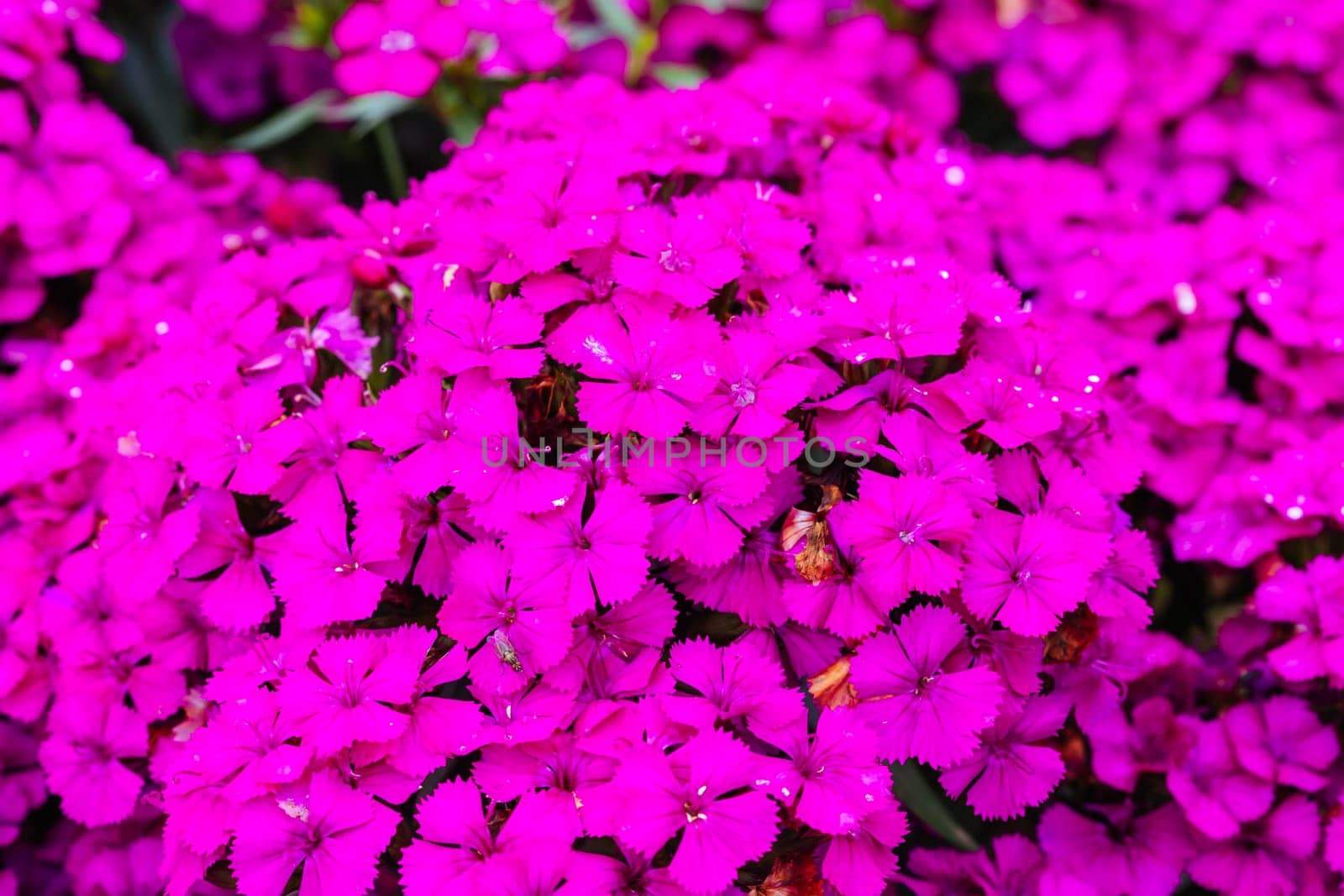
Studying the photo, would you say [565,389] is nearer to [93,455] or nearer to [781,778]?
[781,778]

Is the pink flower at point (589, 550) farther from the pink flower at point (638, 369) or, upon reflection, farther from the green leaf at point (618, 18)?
the green leaf at point (618, 18)

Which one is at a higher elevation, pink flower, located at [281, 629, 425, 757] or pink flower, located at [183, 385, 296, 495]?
pink flower, located at [183, 385, 296, 495]

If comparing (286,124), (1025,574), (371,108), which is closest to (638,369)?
(1025,574)

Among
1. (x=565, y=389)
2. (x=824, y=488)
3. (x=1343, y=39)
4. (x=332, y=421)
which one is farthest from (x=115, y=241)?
(x=1343, y=39)

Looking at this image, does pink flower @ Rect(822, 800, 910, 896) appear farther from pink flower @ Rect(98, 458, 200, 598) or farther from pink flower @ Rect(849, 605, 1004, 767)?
pink flower @ Rect(98, 458, 200, 598)

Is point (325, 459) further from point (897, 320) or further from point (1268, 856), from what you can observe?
point (1268, 856)

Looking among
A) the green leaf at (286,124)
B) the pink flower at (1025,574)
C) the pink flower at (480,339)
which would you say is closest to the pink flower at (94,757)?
the pink flower at (480,339)

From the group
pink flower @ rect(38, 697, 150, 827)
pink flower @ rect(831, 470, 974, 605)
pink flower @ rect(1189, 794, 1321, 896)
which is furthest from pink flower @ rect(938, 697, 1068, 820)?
pink flower @ rect(38, 697, 150, 827)

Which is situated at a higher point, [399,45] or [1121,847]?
[399,45]
